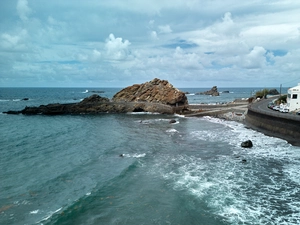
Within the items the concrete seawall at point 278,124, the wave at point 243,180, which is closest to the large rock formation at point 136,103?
the concrete seawall at point 278,124

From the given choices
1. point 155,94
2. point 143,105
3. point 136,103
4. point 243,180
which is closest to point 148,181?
point 243,180

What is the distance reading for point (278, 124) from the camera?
41188mm

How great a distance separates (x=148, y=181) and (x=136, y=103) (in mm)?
55724

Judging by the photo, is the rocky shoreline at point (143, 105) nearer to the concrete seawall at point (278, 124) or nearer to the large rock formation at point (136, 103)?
the large rock formation at point (136, 103)

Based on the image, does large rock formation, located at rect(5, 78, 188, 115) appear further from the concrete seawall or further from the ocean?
the ocean

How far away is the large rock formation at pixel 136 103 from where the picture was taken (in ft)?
240

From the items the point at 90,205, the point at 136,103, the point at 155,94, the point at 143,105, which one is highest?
the point at 155,94

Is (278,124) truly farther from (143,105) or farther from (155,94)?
(143,105)

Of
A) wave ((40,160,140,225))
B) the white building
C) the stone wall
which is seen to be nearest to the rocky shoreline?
the white building

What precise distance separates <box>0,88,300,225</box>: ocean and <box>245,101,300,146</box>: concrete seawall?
232cm

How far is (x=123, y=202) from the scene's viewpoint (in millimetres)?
18109

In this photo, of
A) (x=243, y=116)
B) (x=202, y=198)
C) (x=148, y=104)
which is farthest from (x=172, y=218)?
(x=148, y=104)

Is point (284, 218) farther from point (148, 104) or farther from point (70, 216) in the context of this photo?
point (148, 104)

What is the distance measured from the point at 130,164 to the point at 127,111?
168 feet
